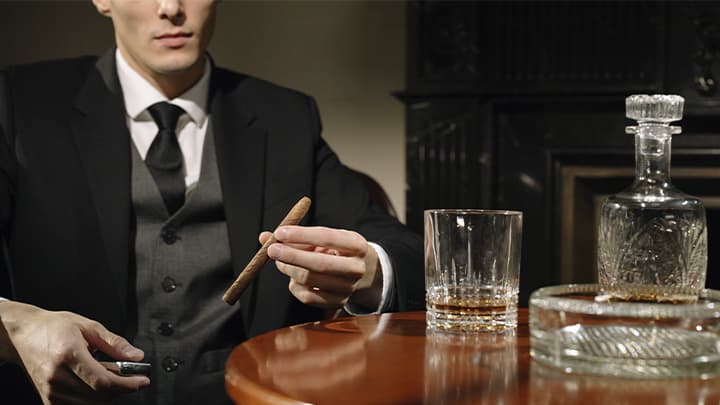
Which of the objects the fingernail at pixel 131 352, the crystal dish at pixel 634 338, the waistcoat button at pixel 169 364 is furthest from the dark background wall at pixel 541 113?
the crystal dish at pixel 634 338

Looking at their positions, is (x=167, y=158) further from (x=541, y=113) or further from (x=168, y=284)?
(x=541, y=113)

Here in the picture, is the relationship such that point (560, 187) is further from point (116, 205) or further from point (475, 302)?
point (475, 302)

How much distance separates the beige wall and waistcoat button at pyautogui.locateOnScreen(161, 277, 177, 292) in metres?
1.46

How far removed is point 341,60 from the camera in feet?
9.91

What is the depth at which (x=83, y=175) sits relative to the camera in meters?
1.63

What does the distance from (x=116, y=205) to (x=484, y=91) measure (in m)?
1.48

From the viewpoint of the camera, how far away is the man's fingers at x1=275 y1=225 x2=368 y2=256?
1.08 m

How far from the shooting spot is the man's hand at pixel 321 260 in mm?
1088

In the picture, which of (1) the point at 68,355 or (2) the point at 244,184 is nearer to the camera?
(1) the point at 68,355

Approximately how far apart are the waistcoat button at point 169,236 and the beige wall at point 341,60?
145 cm

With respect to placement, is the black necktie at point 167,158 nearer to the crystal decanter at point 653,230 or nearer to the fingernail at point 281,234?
the fingernail at point 281,234

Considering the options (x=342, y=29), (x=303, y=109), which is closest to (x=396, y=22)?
(x=342, y=29)

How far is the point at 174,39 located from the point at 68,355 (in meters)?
0.70

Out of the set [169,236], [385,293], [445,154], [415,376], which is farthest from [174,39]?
[445,154]
